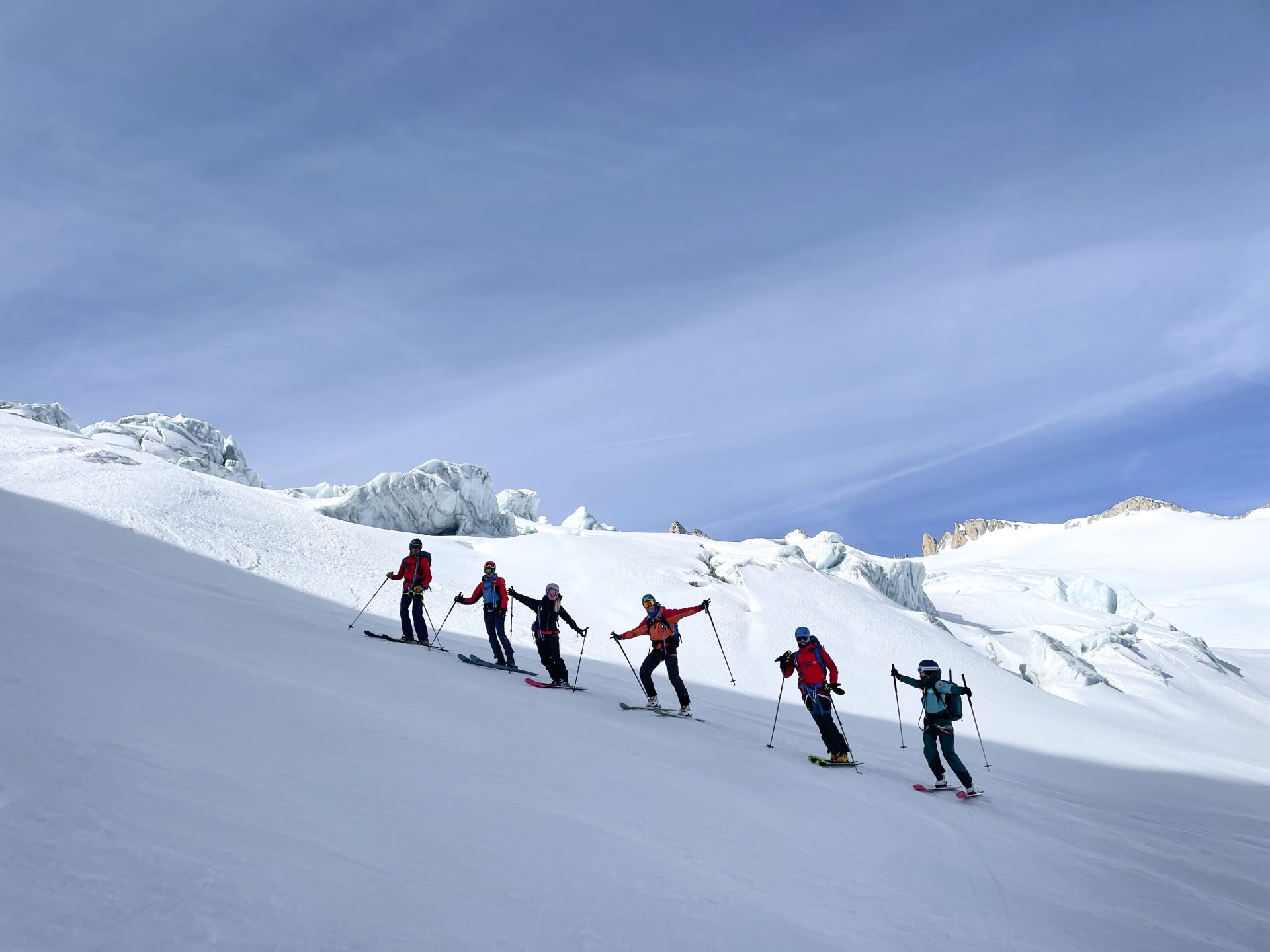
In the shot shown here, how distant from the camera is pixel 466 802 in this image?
4938 mm

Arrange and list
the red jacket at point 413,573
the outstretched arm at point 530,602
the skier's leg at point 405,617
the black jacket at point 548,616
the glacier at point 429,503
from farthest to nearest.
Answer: the glacier at point 429,503
the red jacket at point 413,573
the skier's leg at point 405,617
the outstretched arm at point 530,602
the black jacket at point 548,616

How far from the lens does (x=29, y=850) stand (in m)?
2.74

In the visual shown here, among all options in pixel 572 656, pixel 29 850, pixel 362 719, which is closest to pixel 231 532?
pixel 572 656

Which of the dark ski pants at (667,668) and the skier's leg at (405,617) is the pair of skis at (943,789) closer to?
the dark ski pants at (667,668)

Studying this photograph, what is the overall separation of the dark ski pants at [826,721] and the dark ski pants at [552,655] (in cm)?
400

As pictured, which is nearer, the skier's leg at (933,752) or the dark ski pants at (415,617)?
the skier's leg at (933,752)

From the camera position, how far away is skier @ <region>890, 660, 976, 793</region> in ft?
32.7

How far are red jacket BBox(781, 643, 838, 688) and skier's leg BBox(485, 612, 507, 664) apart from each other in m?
5.03

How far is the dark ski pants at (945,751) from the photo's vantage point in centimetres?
991

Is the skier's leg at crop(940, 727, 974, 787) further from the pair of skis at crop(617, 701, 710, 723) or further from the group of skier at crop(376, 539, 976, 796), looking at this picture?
the pair of skis at crop(617, 701, 710, 723)

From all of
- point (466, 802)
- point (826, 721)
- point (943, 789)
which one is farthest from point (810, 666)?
point (466, 802)

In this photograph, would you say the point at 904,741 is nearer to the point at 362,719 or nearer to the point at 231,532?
the point at 362,719

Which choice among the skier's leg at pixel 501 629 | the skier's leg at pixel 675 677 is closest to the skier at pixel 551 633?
the skier's leg at pixel 501 629

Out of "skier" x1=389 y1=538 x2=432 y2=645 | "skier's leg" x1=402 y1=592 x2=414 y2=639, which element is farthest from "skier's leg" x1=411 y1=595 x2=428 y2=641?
"skier's leg" x1=402 y1=592 x2=414 y2=639
